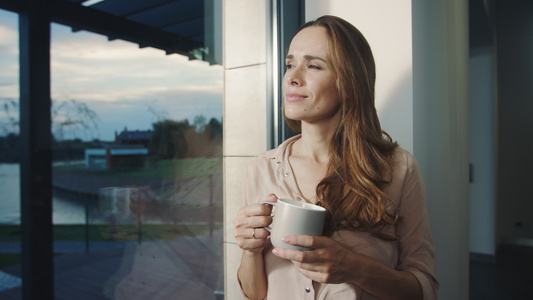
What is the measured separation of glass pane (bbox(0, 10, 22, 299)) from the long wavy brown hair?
31.0 inches

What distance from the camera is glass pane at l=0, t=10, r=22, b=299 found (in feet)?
2.82

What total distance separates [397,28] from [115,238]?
1.31 metres

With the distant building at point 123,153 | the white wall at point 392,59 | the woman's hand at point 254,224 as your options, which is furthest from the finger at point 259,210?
the white wall at point 392,59

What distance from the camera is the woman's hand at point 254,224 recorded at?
2.57 ft

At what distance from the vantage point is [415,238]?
0.89m

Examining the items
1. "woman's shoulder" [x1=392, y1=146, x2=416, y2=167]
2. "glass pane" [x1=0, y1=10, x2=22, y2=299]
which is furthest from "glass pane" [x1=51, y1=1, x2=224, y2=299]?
"woman's shoulder" [x1=392, y1=146, x2=416, y2=167]

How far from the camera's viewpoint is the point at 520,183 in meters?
4.69

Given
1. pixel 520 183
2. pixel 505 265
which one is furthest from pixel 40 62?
pixel 520 183

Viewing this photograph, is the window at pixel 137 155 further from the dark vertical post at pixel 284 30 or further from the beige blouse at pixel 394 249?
the beige blouse at pixel 394 249

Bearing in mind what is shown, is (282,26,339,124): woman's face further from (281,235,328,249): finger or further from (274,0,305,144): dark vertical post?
(274,0,305,144): dark vertical post

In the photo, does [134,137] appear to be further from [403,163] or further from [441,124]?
[441,124]

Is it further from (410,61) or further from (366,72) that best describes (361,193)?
(410,61)

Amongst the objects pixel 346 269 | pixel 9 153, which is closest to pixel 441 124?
pixel 346 269

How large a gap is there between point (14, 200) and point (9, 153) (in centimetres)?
13
